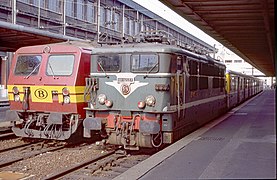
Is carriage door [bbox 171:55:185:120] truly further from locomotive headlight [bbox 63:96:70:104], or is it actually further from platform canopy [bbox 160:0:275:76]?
platform canopy [bbox 160:0:275:76]

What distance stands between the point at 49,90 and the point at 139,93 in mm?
3112

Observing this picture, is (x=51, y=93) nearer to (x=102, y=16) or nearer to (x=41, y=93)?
(x=41, y=93)

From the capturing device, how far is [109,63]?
10.7 meters

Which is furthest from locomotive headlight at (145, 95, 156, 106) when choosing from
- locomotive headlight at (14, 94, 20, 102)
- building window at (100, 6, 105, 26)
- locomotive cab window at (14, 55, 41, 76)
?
building window at (100, 6, 105, 26)

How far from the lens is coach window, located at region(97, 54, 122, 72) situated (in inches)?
416

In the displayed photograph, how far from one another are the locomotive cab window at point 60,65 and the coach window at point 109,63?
1.14 metres

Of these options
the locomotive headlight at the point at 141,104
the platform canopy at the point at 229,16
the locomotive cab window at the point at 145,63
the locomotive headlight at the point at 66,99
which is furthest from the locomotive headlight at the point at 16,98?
→ the platform canopy at the point at 229,16

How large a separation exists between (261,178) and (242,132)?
9.93m

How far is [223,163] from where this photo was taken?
24.1 ft

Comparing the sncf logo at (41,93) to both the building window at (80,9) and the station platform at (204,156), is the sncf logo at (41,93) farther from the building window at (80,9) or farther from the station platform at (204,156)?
the building window at (80,9)

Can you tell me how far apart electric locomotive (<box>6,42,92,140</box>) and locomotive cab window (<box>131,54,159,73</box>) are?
6.52 ft

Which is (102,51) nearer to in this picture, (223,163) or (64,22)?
(223,163)

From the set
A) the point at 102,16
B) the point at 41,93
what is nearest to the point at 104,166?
the point at 41,93

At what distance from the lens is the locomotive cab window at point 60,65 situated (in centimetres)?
1162
